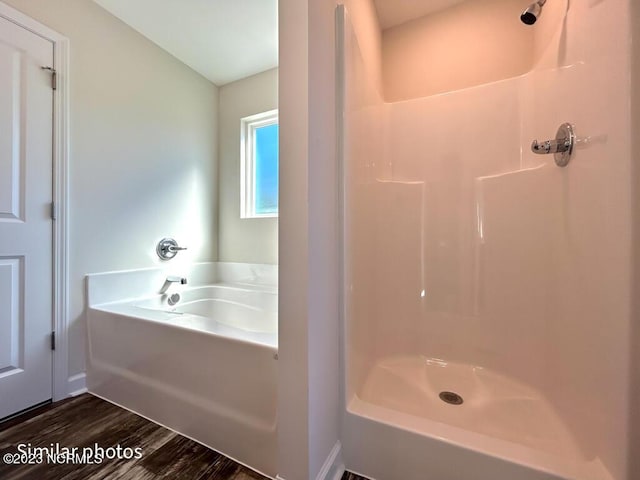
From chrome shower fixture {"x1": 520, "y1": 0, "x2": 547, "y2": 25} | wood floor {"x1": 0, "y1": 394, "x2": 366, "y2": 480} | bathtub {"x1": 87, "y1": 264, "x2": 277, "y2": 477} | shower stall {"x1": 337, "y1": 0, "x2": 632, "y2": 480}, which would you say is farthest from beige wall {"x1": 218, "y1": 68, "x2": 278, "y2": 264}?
chrome shower fixture {"x1": 520, "y1": 0, "x2": 547, "y2": 25}

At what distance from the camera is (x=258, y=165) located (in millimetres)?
2484

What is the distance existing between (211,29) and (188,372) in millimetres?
2124

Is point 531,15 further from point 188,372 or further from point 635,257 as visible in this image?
point 188,372

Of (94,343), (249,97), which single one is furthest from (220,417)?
(249,97)

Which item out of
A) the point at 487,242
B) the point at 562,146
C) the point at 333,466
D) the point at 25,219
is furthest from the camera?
the point at 487,242

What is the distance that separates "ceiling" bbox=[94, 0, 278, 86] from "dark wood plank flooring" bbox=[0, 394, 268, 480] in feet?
7.63

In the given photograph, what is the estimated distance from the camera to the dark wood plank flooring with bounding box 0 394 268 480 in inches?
39.9

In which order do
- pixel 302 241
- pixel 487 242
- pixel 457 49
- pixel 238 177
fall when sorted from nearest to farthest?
1. pixel 302 241
2. pixel 487 242
3. pixel 457 49
4. pixel 238 177

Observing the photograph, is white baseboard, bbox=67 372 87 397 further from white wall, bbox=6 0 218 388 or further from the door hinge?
the door hinge

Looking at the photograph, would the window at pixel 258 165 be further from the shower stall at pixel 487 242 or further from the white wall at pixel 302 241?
the white wall at pixel 302 241

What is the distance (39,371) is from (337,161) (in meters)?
1.87

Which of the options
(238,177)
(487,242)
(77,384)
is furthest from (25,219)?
(487,242)

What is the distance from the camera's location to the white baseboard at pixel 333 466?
36.6 inches

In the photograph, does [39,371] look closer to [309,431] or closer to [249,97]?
[309,431]
